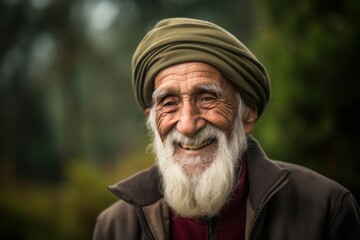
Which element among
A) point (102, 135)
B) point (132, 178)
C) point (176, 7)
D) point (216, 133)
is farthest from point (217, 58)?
point (102, 135)

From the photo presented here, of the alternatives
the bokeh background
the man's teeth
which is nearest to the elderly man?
the man's teeth

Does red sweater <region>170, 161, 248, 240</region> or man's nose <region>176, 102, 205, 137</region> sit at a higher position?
man's nose <region>176, 102, 205, 137</region>

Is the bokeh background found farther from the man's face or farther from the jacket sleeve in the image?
the jacket sleeve

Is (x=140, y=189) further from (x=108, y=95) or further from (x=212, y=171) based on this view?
(x=108, y=95)

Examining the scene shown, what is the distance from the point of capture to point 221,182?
3.30 meters

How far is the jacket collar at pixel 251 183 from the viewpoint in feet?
10.5

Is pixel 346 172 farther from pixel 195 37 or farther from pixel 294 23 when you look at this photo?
pixel 195 37

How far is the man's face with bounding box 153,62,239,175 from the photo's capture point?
3.28 meters

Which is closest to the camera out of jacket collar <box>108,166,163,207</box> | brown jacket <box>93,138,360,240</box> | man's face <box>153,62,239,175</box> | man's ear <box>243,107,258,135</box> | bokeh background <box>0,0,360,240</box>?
brown jacket <box>93,138,360,240</box>

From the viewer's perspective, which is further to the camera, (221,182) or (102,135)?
(102,135)

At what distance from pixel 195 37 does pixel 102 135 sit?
2190cm

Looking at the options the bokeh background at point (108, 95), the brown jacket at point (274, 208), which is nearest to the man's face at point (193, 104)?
the brown jacket at point (274, 208)

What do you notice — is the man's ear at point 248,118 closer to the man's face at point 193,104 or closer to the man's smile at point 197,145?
the man's face at point 193,104

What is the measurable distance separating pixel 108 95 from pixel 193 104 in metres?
20.7
